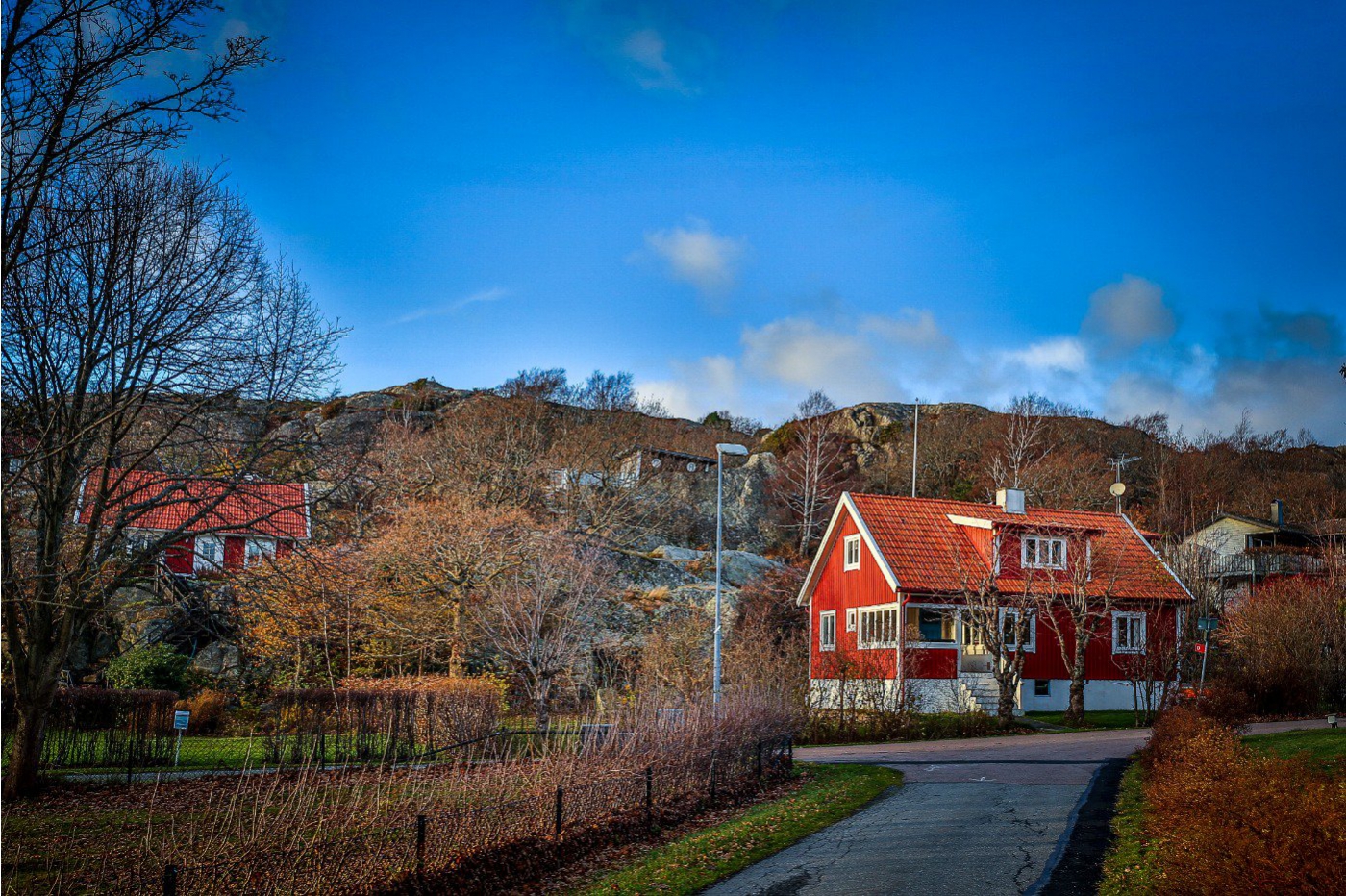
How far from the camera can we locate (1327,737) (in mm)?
20469

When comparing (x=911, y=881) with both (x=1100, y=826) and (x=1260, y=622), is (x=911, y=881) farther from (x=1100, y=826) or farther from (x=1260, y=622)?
(x=1260, y=622)

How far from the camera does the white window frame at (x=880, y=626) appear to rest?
34.2m

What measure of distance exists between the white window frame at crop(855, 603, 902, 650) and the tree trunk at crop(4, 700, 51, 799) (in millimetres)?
24152

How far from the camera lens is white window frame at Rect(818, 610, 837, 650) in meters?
39.0

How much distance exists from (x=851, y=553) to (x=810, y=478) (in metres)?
18.6

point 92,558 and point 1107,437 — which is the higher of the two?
point 1107,437

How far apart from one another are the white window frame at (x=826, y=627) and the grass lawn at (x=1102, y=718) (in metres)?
7.65

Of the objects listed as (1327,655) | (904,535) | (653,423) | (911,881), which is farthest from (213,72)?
(653,423)

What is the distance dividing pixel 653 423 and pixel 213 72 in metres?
52.1

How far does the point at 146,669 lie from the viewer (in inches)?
1142

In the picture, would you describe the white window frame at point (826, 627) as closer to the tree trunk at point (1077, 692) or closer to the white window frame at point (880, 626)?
the white window frame at point (880, 626)

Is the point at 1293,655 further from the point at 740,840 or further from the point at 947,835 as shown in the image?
the point at 740,840

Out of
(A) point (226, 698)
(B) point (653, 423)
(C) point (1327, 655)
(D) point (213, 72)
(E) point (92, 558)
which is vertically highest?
(B) point (653, 423)

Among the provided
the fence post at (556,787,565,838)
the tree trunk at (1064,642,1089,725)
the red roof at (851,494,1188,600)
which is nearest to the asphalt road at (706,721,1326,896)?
the fence post at (556,787,565,838)
